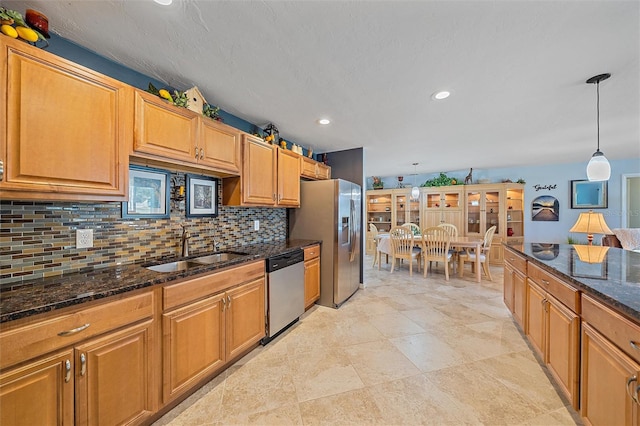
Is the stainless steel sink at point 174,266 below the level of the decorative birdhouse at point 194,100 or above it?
below

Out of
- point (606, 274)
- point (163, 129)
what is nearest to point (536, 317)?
point (606, 274)

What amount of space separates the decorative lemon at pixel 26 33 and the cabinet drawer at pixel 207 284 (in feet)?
4.66

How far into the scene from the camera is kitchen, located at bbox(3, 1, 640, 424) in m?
1.36

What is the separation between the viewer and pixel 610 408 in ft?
3.57

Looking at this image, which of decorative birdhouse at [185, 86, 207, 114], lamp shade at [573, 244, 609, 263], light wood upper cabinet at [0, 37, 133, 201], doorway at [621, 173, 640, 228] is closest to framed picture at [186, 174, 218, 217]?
decorative birdhouse at [185, 86, 207, 114]

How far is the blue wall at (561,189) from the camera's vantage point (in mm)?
4902

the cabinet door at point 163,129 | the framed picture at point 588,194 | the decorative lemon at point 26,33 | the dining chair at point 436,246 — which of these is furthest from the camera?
the framed picture at point 588,194

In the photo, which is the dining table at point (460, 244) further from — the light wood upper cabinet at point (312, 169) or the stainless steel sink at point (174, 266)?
the stainless steel sink at point (174, 266)

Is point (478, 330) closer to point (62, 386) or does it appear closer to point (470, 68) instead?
point (470, 68)

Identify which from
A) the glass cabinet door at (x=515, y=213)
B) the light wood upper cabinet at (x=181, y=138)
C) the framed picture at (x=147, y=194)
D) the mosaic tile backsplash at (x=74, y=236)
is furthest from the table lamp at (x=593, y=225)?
the framed picture at (x=147, y=194)

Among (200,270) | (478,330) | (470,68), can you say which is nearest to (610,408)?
(478,330)

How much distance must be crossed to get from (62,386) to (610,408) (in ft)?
8.13

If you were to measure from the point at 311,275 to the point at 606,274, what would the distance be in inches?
95.8

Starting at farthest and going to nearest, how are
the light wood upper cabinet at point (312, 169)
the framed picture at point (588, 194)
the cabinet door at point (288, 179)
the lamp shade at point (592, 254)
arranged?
the framed picture at point (588, 194)
the light wood upper cabinet at point (312, 169)
the cabinet door at point (288, 179)
the lamp shade at point (592, 254)
